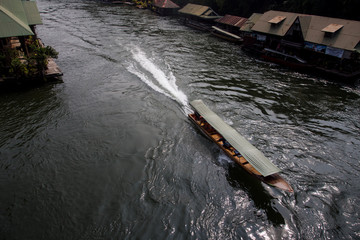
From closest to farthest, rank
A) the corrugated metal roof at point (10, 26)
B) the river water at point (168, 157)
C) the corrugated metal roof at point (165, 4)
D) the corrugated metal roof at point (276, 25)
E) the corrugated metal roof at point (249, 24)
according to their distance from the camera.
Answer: the river water at point (168, 157) < the corrugated metal roof at point (10, 26) < the corrugated metal roof at point (276, 25) < the corrugated metal roof at point (249, 24) < the corrugated metal roof at point (165, 4)

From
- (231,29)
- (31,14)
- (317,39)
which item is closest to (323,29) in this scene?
(317,39)

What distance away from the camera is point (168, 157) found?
2012cm

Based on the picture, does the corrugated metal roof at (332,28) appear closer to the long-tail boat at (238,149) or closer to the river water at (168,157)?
the river water at (168,157)

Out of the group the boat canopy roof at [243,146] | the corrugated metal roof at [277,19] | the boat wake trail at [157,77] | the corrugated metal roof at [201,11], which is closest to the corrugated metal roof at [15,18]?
the boat wake trail at [157,77]

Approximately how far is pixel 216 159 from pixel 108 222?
9997mm

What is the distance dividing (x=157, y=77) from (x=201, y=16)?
40.1 meters

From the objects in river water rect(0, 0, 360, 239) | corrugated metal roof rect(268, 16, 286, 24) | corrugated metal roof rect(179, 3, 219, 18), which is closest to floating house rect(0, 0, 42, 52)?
river water rect(0, 0, 360, 239)

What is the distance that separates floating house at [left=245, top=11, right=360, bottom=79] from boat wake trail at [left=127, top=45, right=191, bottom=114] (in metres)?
22.4

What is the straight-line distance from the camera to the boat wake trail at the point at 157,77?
29953 mm

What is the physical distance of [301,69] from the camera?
39.8 metres

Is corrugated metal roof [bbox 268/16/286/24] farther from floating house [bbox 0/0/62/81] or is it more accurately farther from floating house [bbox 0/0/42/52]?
floating house [bbox 0/0/42/52]

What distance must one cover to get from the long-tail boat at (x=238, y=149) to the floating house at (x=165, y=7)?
228ft

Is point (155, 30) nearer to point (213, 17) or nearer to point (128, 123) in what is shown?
point (213, 17)

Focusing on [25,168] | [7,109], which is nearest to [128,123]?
[25,168]
